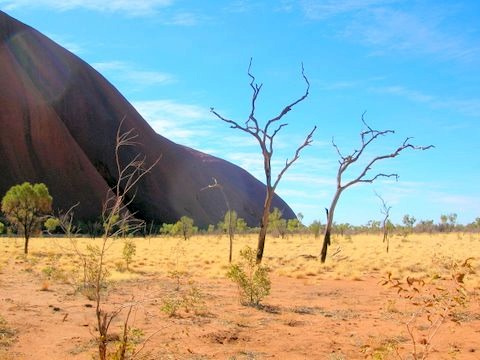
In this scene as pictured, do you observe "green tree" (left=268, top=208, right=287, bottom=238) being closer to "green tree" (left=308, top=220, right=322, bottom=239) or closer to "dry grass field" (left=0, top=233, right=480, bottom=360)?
"green tree" (left=308, top=220, right=322, bottom=239)

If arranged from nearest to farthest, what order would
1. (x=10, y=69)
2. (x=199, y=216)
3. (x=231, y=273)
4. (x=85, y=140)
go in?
(x=231, y=273), (x=10, y=69), (x=85, y=140), (x=199, y=216)

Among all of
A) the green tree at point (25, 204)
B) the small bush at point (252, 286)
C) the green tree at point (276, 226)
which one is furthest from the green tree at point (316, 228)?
the small bush at point (252, 286)

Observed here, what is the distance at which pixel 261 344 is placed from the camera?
7.91 meters

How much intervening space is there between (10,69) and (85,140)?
14.7m

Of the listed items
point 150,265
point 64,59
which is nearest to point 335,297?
point 150,265

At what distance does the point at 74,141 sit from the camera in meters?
75.9

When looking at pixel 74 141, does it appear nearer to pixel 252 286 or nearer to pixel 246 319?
pixel 252 286

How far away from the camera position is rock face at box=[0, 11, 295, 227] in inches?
2726

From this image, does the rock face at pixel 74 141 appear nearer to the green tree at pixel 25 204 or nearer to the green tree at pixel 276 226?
the green tree at pixel 276 226

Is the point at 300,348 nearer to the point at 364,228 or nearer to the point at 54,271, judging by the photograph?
the point at 54,271

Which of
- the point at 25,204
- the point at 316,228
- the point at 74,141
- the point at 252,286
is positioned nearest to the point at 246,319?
the point at 252,286

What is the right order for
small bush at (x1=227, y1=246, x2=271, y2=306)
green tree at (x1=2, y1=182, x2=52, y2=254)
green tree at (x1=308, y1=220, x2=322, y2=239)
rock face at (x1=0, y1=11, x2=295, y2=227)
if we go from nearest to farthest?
small bush at (x1=227, y1=246, x2=271, y2=306), green tree at (x1=2, y1=182, x2=52, y2=254), green tree at (x1=308, y1=220, x2=322, y2=239), rock face at (x1=0, y1=11, x2=295, y2=227)

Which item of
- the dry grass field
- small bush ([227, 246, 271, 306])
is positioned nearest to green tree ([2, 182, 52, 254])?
the dry grass field

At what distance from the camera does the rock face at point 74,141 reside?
69.2m
